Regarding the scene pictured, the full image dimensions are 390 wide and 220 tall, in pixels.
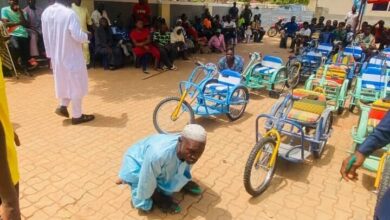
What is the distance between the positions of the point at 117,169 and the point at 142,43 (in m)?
5.42

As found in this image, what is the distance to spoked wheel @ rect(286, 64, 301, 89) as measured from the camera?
7736 millimetres

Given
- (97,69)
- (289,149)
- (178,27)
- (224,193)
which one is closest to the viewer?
(224,193)

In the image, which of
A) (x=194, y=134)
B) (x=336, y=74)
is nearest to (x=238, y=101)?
(x=336, y=74)

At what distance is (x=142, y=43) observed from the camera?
8555 mm

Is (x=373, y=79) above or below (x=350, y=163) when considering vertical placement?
below

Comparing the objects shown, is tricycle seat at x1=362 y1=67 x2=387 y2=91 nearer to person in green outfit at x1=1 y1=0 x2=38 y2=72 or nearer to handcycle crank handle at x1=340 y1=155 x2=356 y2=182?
handcycle crank handle at x1=340 y1=155 x2=356 y2=182

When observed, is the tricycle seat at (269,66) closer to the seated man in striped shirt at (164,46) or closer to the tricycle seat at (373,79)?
the tricycle seat at (373,79)

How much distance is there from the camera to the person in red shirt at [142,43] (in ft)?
28.0

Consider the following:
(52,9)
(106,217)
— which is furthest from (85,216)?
(52,9)

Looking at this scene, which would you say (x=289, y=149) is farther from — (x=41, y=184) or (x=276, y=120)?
(x=41, y=184)

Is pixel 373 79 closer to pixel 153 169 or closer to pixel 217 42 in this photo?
pixel 153 169

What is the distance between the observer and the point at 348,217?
3217mm

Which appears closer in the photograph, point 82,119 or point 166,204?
point 166,204

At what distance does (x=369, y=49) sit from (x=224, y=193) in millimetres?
8035
